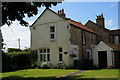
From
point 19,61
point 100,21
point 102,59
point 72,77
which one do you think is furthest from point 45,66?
point 100,21

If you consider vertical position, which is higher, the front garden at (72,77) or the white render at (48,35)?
the white render at (48,35)

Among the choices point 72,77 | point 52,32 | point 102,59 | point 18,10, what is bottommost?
point 72,77

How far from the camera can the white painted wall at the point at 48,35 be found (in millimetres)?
26453

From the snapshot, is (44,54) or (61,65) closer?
(61,65)

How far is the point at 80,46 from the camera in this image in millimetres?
28641

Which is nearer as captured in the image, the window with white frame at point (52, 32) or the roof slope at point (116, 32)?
the window with white frame at point (52, 32)

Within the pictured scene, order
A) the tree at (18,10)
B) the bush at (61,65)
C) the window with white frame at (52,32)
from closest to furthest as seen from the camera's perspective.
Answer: the tree at (18,10)
the bush at (61,65)
the window with white frame at (52,32)

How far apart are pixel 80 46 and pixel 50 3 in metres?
14.2

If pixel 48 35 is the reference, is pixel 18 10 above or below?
above

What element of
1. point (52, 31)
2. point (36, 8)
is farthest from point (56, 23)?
point (36, 8)

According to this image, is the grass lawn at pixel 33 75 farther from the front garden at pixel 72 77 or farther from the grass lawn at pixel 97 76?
the grass lawn at pixel 97 76

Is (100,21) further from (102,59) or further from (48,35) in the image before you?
(48,35)

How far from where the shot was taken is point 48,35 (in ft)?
93.5

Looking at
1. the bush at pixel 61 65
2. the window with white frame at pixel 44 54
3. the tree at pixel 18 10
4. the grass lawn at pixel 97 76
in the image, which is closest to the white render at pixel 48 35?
the bush at pixel 61 65
